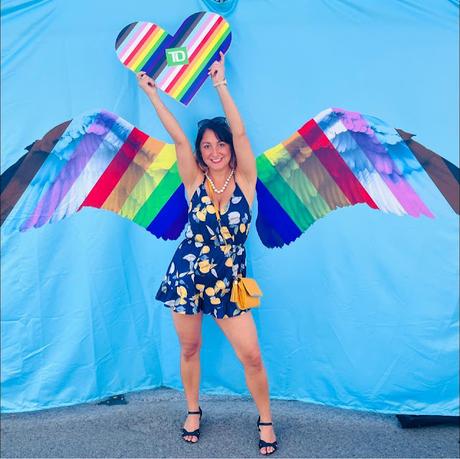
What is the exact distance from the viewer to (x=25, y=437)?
10.2 ft

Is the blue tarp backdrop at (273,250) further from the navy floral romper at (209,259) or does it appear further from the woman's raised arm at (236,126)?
the navy floral romper at (209,259)

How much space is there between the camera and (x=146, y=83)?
109 inches

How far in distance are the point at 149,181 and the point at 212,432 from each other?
140 centimetres

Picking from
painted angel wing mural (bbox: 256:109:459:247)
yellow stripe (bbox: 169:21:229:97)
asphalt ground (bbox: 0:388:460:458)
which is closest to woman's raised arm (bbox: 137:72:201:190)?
yellow stripe (bbox: 169:21:229:97)

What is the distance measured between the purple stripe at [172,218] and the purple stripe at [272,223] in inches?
16.2

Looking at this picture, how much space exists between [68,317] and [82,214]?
0.58 m

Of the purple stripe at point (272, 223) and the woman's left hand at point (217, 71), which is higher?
the woman's left hand at point (217, 71)

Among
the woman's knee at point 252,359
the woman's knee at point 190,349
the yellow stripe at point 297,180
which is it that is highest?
the yellow stripe at point 297,180

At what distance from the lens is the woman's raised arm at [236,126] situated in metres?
2.65

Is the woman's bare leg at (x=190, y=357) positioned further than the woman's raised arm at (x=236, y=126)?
Yes

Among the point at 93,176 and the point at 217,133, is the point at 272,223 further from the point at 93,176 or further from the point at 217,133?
the point at 93,176

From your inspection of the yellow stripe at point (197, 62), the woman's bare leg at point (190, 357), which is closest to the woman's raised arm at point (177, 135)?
the yellow stripe at point (197, 62)

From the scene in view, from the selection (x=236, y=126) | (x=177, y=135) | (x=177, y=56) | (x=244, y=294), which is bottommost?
(x=244, y=294)

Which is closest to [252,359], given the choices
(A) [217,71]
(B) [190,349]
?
(B) [190,349]
